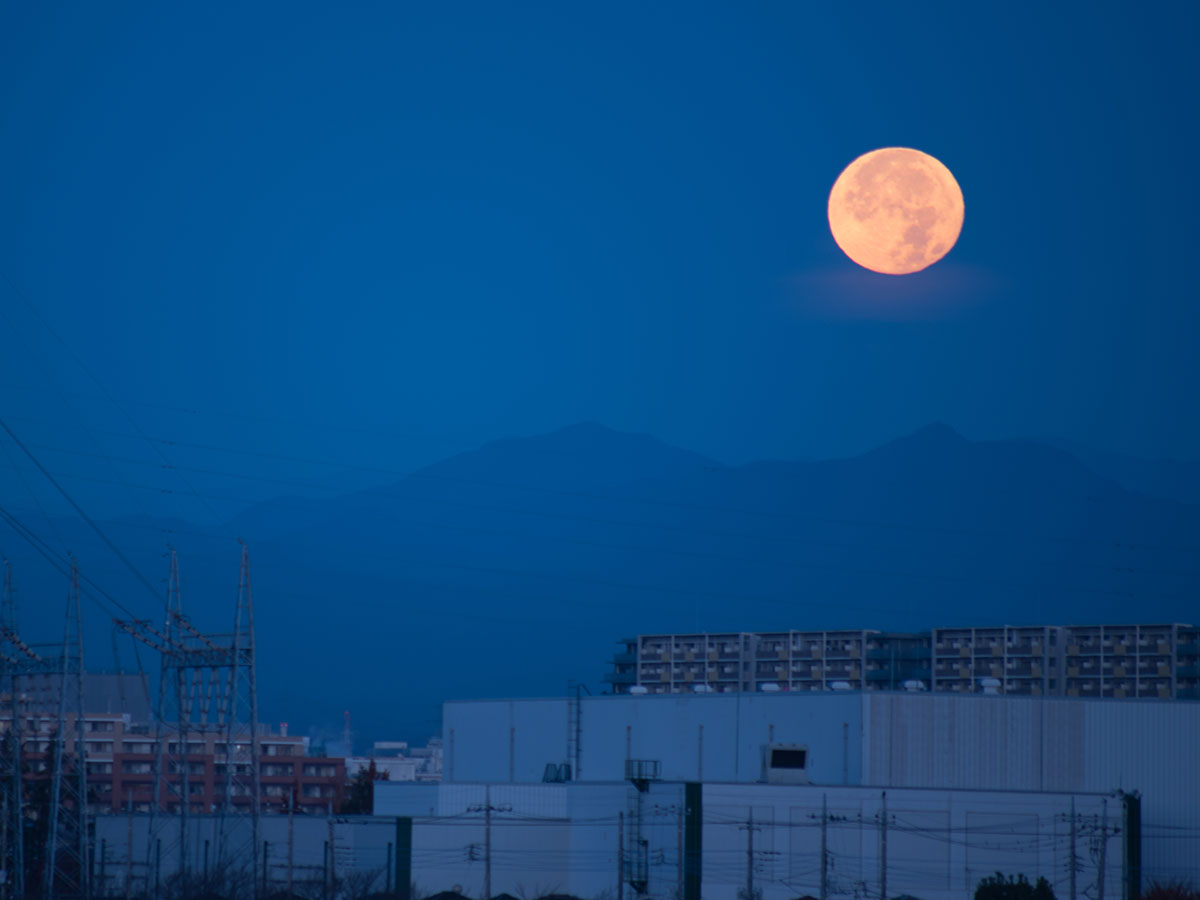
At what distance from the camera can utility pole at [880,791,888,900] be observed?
158ft

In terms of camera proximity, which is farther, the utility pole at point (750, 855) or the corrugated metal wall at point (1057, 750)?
the corrugated metal wall at point (1057, 750)

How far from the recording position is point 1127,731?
5684 cm

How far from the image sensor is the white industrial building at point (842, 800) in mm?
49844

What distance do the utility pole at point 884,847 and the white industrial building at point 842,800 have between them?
0.71 feet

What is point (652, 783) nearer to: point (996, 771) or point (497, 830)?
point (497, 830)

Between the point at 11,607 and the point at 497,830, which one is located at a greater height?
the point at 11,607

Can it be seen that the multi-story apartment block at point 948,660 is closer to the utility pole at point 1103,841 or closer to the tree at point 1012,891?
the utility pole at point 1103,841

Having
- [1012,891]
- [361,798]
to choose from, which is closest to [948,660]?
[361,798]

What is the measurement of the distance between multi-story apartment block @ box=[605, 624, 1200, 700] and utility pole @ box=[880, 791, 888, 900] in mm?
84852

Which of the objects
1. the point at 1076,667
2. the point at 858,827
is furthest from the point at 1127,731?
the point at 1076,667

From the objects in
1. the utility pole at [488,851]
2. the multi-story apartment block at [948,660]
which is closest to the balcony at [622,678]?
the multi-story apartment block at [948,660]

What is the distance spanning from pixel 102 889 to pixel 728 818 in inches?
1038

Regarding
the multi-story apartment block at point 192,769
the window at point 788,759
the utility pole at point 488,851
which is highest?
the window at point 788,759

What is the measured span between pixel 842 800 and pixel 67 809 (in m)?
41.2
